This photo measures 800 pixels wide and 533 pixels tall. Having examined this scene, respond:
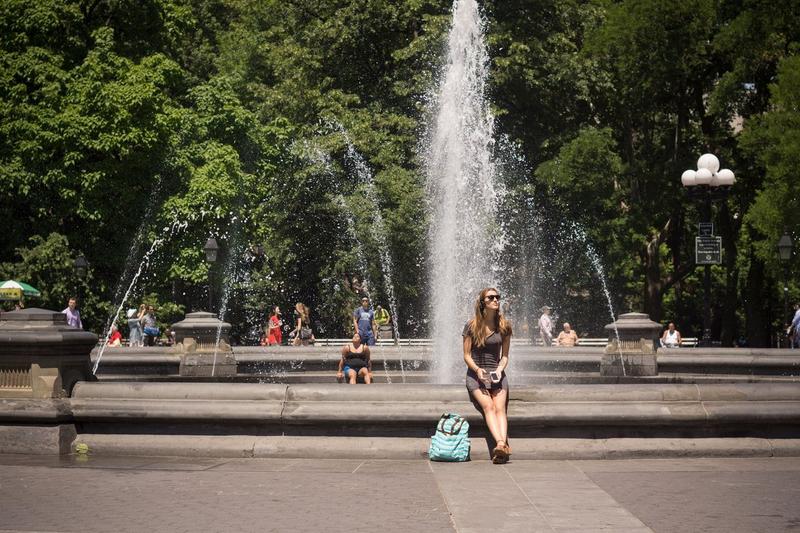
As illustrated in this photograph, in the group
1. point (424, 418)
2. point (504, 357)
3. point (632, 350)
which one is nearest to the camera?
point (424, 418)

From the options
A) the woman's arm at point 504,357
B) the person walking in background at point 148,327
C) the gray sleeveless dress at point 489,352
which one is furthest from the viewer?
the person walking in background at point 148,327

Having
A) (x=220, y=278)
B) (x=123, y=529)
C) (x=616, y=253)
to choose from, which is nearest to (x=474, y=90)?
(x=616, y=253)

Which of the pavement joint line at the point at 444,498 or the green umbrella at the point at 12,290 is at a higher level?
the green umbrella at the point at 12,290

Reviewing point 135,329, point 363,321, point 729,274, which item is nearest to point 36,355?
point 363,321

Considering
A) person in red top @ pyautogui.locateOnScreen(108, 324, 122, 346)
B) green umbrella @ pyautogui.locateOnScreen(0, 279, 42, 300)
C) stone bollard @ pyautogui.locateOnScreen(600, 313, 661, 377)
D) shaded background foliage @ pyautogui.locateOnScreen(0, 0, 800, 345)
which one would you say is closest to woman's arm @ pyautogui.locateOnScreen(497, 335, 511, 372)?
stone bollard @ pyautogui.locateOnScreen(600, 313, 661, 377)

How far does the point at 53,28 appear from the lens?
40.5 metres

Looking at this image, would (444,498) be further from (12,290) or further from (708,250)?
(12,290)

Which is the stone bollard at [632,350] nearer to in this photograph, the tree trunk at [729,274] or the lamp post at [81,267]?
the tree trunk at [729,274]

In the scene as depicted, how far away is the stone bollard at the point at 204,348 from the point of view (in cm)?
2405

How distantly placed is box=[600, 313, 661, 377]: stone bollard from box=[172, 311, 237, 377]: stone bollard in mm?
7344

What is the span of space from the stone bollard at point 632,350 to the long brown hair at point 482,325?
10191 mm

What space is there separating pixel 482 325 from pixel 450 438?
152 cm

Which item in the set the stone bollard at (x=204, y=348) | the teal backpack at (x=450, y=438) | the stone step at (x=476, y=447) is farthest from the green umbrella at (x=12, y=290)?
the teal backpack at (x=450, y=438)

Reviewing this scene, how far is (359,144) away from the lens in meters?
39.8
